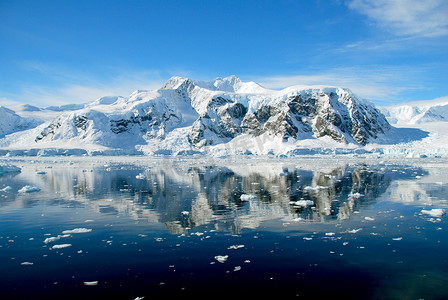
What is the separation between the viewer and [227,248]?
11641 millimetres

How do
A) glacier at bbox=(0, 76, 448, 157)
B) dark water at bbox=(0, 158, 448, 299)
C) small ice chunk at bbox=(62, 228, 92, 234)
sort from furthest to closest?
glacier at bbox=(0, 76, 448, 157) → small ice chunk at bbox=(62, 228, 92, 234) → dark water at bbox=(0, 158, 448, 299)

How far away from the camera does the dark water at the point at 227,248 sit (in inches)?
341

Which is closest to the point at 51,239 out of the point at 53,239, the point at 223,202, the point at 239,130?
the point at 53,239

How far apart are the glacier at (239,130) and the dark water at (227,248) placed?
84594 millimetres

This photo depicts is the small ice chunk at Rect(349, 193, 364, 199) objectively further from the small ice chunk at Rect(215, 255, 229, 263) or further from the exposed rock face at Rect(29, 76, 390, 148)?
the exposed rock face at Rect(29, 76, 390, 148)

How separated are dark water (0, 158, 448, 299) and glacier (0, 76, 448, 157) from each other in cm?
8459

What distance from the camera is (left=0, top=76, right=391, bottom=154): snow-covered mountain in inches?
4828

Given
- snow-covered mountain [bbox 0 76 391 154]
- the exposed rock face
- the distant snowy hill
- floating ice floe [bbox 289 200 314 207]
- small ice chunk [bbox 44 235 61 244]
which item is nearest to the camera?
small ice chunk [bbox 44 235 61 244]

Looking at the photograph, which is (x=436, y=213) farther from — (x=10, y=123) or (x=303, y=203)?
(x=10, y=123)

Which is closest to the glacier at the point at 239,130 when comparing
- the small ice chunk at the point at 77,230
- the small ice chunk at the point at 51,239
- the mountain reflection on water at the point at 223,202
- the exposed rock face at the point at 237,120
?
the exposed rock face at the point at 237,120

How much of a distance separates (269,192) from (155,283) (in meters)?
16.1

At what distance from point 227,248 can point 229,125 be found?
130273 millimetres

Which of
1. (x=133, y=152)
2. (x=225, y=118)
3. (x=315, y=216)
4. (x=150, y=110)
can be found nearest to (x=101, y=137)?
(x=133, y=152)

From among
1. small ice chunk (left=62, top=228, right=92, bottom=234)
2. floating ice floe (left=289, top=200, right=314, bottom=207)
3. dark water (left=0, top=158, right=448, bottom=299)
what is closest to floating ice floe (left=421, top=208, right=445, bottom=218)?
dark water (left=0, top=158, right=448, bottom=299)
